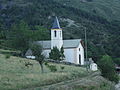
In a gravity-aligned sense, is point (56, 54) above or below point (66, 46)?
below

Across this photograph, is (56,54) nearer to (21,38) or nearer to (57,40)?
(57,40)

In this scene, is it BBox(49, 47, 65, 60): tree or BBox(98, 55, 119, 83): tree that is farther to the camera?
BBox(49, 47, 65, 60): tree

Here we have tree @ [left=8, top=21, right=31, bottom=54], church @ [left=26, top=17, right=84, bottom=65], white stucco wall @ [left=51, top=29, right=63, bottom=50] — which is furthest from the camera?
tree @ [left=8, top=21, right=31, bottom=54]

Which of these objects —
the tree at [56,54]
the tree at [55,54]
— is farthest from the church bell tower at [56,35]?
the tree at [55,54]

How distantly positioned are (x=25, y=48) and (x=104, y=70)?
29137 millimetres

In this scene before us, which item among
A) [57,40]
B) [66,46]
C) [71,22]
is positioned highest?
[71,22]

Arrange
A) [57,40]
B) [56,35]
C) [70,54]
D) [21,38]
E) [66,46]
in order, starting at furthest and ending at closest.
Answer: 1. [21,38]
2. [56,35]
3. [57,40]
4. [66,46]
5. [70,54]

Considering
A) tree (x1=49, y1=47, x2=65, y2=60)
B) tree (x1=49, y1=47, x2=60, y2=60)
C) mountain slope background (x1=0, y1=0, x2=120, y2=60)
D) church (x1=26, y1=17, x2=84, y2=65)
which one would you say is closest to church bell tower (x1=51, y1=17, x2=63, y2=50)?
church (x1=26, y1=17, x2=84, y2=65)

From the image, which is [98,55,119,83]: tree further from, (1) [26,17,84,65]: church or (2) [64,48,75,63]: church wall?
(2) [64,48,75,63]: church wall

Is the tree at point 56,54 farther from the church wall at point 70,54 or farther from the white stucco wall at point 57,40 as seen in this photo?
the white stucco wall at point 57,40

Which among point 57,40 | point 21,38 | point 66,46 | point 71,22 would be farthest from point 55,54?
point 71,22

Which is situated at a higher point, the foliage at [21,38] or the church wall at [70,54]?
the foliage at [21,38]

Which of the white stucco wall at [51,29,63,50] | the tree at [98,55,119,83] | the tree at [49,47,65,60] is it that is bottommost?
the tree at [98,55,119,83]

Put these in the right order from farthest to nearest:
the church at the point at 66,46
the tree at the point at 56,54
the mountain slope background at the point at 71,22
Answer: the mountain slope background at the point at 71,22 < the church at the point at 66,46 < the tree at the point at 56,54
